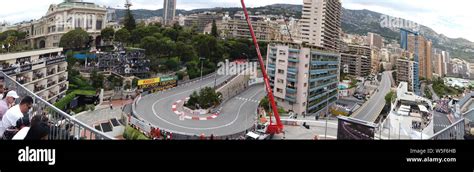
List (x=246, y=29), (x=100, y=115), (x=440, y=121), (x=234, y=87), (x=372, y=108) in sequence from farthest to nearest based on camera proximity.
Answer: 1. (x=246, y=29)
2. (x=372, y=108)
3. (x=234, y=87)
4. (x=100, y=115)
5. (x=440, y=121)

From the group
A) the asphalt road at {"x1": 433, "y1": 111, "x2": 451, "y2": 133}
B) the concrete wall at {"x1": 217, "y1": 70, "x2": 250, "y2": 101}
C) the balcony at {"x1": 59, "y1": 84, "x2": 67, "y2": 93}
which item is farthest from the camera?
the concrete wall at {"x1": 217, "y1": 70, "x2": 250, "y2": 101}

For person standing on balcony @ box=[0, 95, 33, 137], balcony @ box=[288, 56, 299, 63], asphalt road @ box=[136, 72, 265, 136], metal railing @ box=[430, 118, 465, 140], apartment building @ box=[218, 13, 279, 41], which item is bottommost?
asphalt road @ box=[136, 72, 265, 136]

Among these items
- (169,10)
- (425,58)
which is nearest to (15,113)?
(425,58)

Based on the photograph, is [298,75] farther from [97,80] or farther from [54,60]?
[54,60]

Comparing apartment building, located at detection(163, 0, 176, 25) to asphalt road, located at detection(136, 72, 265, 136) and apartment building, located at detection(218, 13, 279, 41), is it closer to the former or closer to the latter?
apartment building, located at detection(218, 13, 279, 41)

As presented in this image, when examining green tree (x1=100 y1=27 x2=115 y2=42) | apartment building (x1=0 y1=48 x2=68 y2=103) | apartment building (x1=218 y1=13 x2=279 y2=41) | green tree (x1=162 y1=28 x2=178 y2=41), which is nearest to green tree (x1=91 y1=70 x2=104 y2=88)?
apartment building (x1=0 y1=48 x2=68 y2=103)

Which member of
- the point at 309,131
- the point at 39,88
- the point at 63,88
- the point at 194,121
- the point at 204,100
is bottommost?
the point at 194,121

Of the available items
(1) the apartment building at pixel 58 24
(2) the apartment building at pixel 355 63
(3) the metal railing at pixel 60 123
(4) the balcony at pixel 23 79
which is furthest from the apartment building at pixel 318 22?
(3) the metal railing at pixel 60 123
